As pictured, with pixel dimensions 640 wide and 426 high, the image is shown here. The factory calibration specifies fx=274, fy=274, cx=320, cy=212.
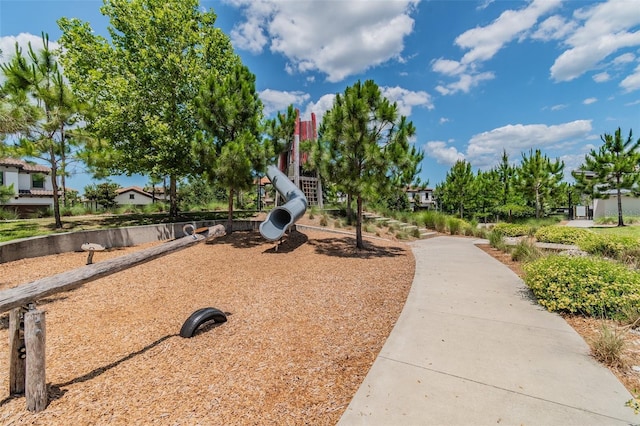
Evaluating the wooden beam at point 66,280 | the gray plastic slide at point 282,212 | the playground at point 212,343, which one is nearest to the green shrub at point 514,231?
the playground at point 212,343

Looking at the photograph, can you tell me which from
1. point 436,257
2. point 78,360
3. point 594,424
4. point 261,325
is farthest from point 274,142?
point 594,424

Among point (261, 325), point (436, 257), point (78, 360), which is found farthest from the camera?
point (436, 257)

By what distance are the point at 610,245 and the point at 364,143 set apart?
702 cm

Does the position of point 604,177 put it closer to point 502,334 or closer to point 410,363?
point 502,334

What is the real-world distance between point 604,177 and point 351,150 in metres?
19.8

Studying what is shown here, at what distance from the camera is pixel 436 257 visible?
849cm

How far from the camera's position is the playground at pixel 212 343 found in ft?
7.84

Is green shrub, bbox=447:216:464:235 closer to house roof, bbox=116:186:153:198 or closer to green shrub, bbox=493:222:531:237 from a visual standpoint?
green shrub, bbox=493:222:531:237

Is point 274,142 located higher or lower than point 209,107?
lower

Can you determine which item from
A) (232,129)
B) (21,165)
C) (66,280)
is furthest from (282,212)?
(21,165)

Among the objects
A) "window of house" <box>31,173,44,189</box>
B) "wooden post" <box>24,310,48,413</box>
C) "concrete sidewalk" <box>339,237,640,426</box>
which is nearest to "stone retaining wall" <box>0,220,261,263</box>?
"wooden post" <box>24,310,48,413</box>

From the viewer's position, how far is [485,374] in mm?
2643

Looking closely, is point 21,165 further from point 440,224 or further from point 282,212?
point 440,224

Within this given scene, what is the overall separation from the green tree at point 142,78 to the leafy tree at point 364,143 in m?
7.74
